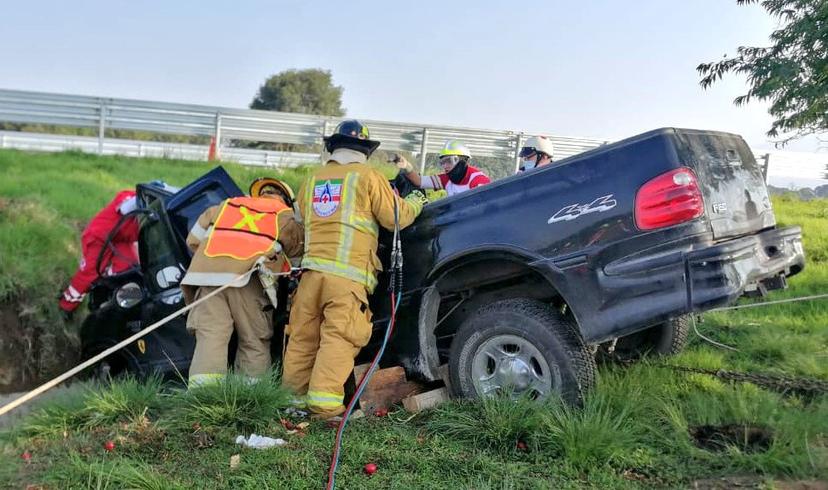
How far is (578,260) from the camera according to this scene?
3.31 meters

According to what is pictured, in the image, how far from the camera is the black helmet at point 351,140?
4.32m

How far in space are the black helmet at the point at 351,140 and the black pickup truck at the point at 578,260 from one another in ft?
1.99

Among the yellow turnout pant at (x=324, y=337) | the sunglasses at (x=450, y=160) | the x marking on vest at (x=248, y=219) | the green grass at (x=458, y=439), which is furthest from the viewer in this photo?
the sunglasses at (x=450, y=160)

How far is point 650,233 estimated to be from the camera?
3.17 meters

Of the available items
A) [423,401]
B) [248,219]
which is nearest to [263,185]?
[248,219]

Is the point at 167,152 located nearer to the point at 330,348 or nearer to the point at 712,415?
the point at 330,348

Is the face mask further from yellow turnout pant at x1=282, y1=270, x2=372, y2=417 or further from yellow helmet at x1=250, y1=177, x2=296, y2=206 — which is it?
yellow turnout pant at x1=282, y1=270, x2=372, y2=417

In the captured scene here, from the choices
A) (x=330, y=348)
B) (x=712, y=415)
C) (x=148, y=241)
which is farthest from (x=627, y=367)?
(x=148, y=241)

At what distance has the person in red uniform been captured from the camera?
5.88m

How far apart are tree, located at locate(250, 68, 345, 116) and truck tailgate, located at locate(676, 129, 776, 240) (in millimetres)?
35972

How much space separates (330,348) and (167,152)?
349 inches

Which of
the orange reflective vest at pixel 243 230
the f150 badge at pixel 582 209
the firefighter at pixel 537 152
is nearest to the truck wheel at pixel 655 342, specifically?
the f150 badge at pixel 582 209

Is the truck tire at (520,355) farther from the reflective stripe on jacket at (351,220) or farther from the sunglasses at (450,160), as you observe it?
the sunglasses at (450,160)

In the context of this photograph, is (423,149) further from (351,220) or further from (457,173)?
(351,220)
